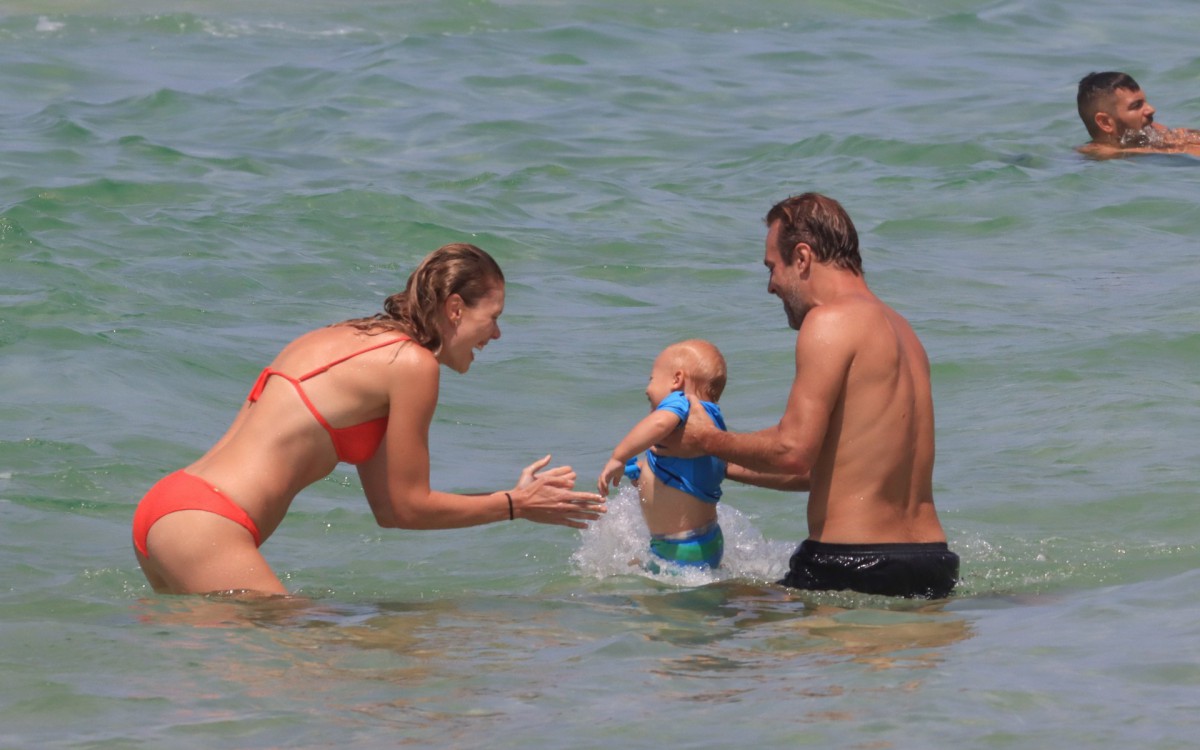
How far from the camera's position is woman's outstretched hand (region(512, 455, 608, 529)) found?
5816 mm

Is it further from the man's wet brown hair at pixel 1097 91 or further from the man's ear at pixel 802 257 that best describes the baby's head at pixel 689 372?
the man's wet brown hair at pixel 1097 91

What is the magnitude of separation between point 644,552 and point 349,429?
1.42 meters

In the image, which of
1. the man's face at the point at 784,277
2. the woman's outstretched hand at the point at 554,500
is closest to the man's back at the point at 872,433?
the man's face at the point at 784,277

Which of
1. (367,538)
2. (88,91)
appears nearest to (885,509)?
(367,538)

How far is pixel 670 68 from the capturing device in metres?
20.8

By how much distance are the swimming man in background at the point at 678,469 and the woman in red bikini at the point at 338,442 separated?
13.4 inches

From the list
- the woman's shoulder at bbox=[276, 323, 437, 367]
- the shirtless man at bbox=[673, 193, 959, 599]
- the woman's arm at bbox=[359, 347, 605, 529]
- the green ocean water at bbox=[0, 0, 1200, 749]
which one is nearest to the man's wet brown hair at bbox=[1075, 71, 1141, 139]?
the green ocean water at bbox=[0, 0, 1200, 749]

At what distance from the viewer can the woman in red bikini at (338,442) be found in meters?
5.60

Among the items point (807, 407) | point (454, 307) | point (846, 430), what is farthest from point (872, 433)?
point (454, 307)

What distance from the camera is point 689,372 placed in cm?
608

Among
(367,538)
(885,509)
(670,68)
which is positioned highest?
(670,68)

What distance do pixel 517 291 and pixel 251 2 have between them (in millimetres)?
14725

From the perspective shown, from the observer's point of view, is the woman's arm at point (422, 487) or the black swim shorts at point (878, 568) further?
the black swim shorts at point (878, 568)

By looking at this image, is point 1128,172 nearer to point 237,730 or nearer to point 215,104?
point 215,104
